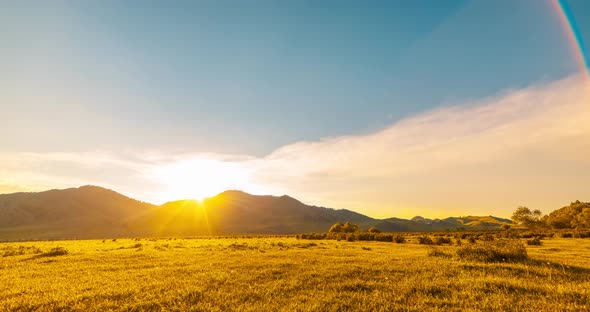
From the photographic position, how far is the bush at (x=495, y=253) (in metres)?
22.2

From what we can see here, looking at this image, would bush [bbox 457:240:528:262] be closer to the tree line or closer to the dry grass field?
the dry grass field

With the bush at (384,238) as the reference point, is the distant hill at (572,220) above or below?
above

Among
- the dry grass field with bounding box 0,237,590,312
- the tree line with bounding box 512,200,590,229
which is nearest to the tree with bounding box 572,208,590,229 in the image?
the tree line with bounding box 512,200,590,229

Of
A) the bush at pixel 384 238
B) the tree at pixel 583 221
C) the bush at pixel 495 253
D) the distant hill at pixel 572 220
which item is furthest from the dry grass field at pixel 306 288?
the distant hill at pixel 572 220

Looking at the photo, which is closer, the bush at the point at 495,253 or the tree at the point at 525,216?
the bush at the point at 495,253

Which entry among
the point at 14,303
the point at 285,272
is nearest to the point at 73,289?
the point at 14,303

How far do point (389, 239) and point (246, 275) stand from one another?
42.2 metres

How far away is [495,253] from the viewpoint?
2262cm

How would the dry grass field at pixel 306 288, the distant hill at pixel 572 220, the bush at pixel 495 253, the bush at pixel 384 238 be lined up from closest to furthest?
the dry grass field at pixel 306 288 → the bush at pixel 495 253 → the bush at pixel 384 238 → the distant hill at pixel 572 220

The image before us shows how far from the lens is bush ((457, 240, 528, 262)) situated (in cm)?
2219

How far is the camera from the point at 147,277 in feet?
55.7

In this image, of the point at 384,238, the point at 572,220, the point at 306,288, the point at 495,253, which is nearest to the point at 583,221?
the point at 572,220

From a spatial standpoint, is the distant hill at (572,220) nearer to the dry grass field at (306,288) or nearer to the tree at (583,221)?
the tree at (583,221)

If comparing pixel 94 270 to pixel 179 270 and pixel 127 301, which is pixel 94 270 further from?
pixel 127 301
